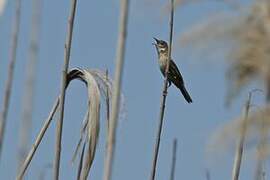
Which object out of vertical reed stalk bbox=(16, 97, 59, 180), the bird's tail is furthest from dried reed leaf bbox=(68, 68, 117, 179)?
the bird's tail

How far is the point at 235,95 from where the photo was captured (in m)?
7.07

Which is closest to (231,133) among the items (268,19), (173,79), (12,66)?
(268,19)

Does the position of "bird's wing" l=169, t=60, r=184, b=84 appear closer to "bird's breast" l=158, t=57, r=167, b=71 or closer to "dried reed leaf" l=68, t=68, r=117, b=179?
"bird's breast" l=158, t=57, r=167, b=71

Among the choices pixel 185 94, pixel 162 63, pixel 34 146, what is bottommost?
pixel 34 146

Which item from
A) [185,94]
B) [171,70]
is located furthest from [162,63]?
[185,94]

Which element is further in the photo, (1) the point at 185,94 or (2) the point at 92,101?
(1) the point at 185,94

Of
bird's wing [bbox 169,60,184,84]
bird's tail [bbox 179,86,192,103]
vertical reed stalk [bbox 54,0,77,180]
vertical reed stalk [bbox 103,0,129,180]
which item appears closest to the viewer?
vertical reed stalk [bbox 103,0,129,180]

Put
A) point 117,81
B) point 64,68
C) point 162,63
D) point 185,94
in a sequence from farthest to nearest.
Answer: point 162,63, point 185,94, point 64,68, point 117,81

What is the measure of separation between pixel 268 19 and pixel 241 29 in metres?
0.22

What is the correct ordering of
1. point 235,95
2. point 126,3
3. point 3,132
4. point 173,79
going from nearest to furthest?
point 126,3, point 3,132, point 173,79, point 235,95

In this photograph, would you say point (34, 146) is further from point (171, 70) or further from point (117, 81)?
point (171, 70)

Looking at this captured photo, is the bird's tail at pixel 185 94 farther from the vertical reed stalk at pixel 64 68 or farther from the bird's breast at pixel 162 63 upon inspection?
the vertical reed stalk at pixel 64 68

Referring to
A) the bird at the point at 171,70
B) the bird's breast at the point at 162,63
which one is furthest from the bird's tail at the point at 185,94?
the bird's breast at the point at 162,63

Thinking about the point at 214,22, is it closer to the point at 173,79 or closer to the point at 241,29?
the point at 241,29
